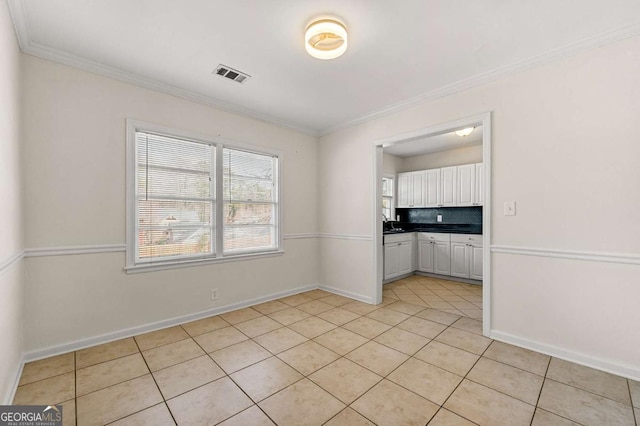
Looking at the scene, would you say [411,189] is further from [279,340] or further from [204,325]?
[204,325]

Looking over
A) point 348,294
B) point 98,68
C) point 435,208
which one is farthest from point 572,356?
point 98,68

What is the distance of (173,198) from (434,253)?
4778mm

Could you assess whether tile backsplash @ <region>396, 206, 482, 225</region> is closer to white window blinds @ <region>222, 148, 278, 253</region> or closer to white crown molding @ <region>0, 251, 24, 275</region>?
white window blinds @ <region>222, 148, 278, 253</region>

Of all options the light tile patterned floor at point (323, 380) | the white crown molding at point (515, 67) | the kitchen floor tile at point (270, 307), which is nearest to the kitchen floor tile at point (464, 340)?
the light tile patterned floor at point (323, 380)

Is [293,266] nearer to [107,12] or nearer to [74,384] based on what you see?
[74,384]

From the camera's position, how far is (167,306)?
305 cm

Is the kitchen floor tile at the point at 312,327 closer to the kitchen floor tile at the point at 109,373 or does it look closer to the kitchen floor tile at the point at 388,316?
the kitchen floor tile at the point at 388,316

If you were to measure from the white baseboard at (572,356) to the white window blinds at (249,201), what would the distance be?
3.04 m

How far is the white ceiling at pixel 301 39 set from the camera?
1906 mm

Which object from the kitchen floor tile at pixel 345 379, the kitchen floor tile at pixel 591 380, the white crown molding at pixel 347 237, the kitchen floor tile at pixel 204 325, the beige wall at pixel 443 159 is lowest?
the kitchen floor tile at pixel 204 325

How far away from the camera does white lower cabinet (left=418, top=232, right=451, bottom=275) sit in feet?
17.4

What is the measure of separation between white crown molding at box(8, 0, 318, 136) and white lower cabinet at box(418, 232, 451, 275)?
3969 mm

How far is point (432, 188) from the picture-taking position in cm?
582

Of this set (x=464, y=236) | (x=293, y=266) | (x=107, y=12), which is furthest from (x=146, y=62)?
(x=464, y=236)
